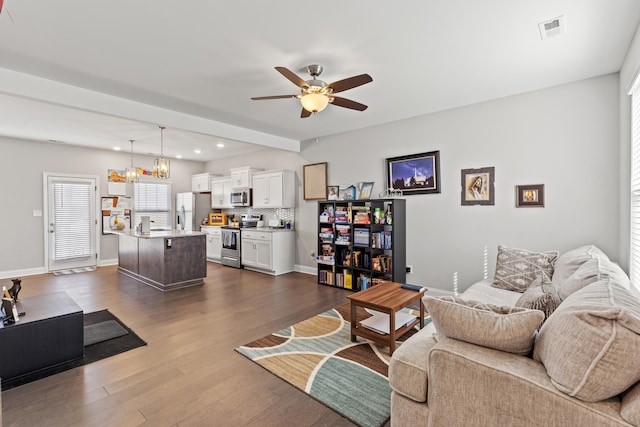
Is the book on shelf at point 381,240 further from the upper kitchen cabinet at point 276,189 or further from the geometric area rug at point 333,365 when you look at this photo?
the upper kitchen cabinet at point 276,189

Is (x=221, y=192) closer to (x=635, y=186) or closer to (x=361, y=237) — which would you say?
(x=361, y=237)

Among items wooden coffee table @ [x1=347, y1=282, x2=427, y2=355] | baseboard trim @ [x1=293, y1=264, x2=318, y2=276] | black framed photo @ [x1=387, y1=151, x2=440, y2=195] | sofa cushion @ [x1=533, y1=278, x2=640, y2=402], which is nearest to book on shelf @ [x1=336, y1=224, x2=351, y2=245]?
black framed photo @ [x1=387, y1=151, x2=440, y2=195]

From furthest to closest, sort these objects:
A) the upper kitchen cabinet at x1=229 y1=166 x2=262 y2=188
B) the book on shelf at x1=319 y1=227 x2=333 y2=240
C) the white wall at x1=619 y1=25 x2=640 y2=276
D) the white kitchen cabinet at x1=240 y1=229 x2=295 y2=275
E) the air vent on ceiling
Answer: the upper kitchen cabinet at x1=229 y1=166 x2=262 y2=188
the white kitchen cabinet at x1=240 y1=229 x2=295 y2=275
the book on shelf at x1=319 y1=227 x2=333 y2=240
the white wall at x1=619 y1=25 x2=640 y2=276
the air vent on ceiling

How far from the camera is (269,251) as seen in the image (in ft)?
20.0

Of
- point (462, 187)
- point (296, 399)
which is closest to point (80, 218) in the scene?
point (296, 399)

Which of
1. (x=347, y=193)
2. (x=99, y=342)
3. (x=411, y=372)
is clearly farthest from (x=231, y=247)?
(x=411, y=372)

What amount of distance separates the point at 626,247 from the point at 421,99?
265 centimetres

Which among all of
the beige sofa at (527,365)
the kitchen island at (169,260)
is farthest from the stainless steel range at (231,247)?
the beige sofa at (527,365)

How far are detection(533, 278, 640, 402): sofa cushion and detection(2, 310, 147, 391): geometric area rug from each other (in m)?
3.33

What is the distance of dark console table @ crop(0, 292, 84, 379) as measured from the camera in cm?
233

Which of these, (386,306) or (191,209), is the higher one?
(191,209)

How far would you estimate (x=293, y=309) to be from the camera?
3998 millimetres

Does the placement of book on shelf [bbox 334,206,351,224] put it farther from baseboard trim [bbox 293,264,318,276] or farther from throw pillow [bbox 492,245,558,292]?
throw pillow [bbox 492,245,558,292]

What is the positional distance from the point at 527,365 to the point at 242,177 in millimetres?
6688
